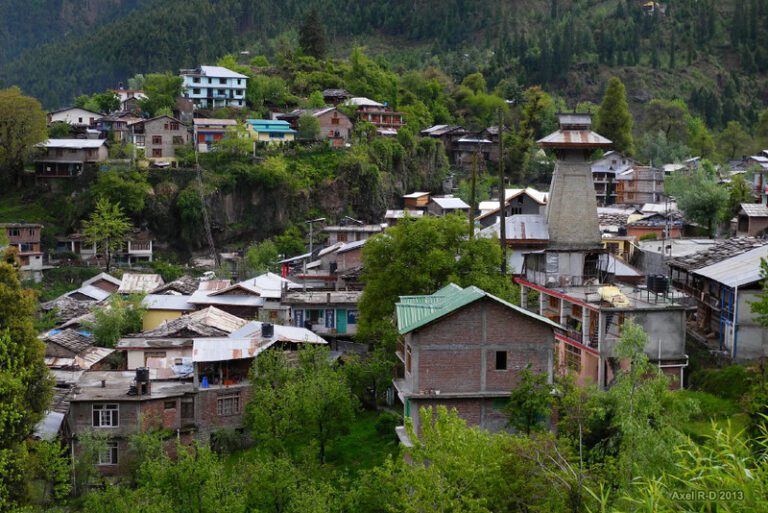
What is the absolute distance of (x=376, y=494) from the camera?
70.8 ft

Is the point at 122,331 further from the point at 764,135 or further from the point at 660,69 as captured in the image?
the point at 660,69

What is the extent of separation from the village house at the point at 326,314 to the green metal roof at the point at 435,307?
14095 mm

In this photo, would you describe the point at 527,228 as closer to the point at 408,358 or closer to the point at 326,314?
the point at 326,314

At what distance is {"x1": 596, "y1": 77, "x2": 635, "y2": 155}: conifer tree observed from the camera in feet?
271

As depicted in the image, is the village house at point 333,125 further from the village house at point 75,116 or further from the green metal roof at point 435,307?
the green metal roof at point 435,307

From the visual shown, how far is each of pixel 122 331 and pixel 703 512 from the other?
36583 mm

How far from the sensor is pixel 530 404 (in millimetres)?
24188

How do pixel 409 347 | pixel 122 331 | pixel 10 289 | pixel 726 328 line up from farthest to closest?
pixel 122 331, pixel 726 328, pixel 10 289, pixel 409 347

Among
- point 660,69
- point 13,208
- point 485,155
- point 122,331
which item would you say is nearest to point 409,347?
point 122,331

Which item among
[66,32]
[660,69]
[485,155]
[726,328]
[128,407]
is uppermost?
[66,32]

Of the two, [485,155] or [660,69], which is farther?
[660,69]

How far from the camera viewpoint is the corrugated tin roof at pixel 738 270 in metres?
29.6

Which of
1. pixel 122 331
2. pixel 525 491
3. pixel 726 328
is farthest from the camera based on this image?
pixel 122 331

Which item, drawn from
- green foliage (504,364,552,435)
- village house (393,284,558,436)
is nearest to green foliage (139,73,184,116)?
village house (393,284,558,436)
